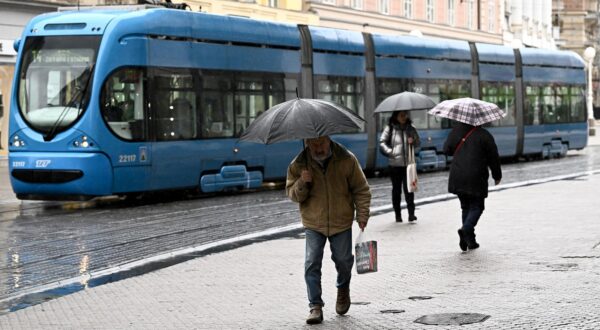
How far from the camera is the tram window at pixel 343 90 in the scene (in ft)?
91.9

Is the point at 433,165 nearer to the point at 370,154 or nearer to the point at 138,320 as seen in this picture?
the point at 370,154

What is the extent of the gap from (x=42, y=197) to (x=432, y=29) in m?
40.8

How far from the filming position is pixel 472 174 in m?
14.3

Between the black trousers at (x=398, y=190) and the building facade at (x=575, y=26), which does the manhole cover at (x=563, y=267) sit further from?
the building facade at (x=575, y=26)

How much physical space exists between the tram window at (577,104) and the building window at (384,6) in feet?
45.6

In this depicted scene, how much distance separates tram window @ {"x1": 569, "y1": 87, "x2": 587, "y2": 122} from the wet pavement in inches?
616

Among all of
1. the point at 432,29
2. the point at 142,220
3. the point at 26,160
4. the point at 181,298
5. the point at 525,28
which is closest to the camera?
the point at 181,298

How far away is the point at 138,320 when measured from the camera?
1005cm

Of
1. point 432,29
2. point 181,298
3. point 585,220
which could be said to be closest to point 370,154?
point 585,220

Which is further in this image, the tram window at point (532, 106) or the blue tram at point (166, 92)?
the tram window at point (532, 106)

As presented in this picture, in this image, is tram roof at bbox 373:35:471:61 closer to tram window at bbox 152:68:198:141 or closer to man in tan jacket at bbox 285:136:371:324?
tram window at bbox 152:68:198:141

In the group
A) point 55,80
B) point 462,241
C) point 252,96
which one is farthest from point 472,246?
point 252,96

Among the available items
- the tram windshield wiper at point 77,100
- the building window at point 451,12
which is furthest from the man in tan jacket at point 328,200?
the building window at point 451,12

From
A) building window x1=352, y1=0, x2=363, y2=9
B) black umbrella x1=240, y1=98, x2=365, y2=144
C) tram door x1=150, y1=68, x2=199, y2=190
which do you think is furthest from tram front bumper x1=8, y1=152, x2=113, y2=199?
building window x1=352, y1=0, x2=363, y2=9
